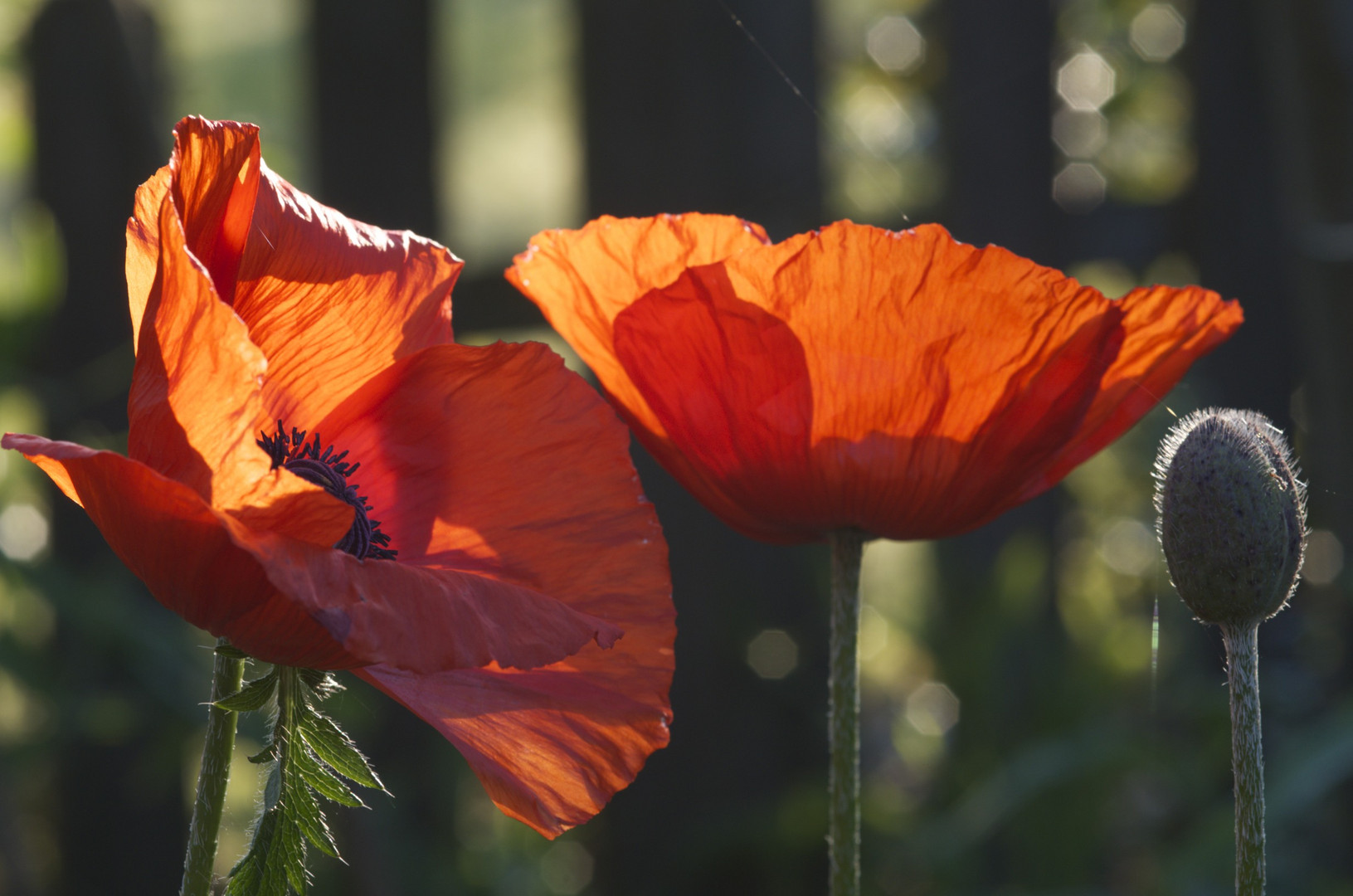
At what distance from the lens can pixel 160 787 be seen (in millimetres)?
2320

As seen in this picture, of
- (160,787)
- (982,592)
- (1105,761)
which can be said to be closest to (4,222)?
(160,787)

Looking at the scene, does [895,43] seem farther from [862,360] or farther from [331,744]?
[331,744]

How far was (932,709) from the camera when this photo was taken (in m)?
2.62

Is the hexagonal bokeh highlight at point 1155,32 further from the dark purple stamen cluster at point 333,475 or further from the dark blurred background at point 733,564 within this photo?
the dark purple stamen cluster at point 333,475

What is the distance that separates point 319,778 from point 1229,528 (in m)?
0.27

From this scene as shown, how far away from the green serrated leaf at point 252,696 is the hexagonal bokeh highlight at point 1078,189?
7.05ft

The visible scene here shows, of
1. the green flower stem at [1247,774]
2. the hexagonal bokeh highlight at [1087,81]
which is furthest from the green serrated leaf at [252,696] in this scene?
the hexagonal bokeh highlight at [1087,81]

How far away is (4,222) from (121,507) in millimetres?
4959

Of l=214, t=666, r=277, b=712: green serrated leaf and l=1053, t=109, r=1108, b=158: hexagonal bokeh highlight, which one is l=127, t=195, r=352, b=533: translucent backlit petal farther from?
l=1053, t=109, r=1108, b=158: hexagonal bokeh highlight

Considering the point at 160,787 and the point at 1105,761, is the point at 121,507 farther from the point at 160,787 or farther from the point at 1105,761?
the point at 160,787

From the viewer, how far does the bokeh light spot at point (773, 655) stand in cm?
208

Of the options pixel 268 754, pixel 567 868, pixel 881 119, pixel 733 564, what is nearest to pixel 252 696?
pixel 268 754

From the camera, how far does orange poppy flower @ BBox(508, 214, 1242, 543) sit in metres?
0.44

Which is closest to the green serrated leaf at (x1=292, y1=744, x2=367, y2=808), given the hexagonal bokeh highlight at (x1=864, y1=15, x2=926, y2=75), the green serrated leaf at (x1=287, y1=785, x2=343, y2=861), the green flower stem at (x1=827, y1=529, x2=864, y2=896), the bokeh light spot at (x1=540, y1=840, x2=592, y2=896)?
the green serrated leaf at (x1=287, y1=785, x2=343, y2=861)
